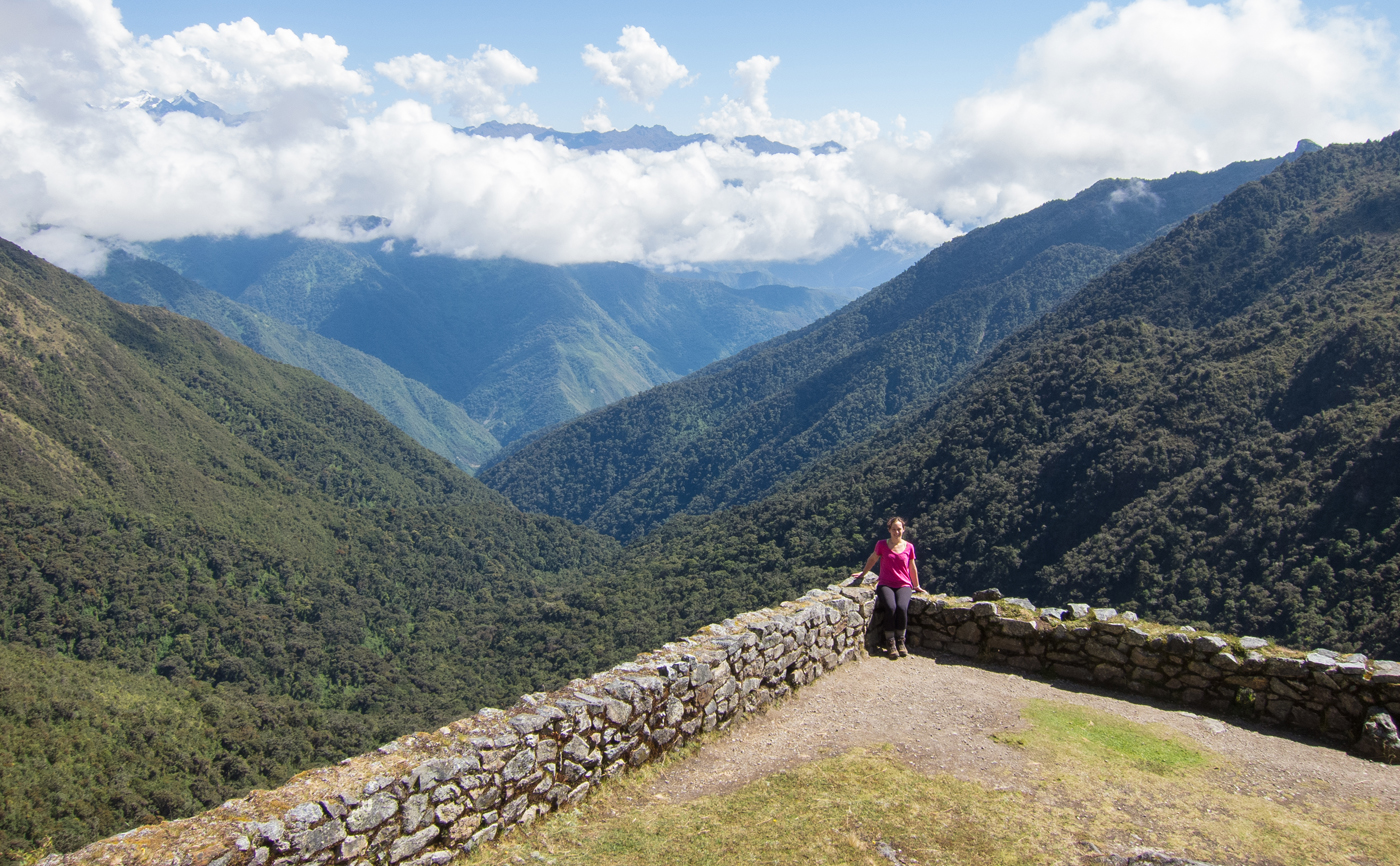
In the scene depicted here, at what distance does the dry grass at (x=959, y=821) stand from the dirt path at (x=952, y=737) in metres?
0.37

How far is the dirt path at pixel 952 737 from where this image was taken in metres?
11.0

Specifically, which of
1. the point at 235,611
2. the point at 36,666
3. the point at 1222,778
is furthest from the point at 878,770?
the point at 235,611

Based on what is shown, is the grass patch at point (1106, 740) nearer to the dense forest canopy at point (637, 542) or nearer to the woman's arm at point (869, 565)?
the woman's arm at point (869, 565)

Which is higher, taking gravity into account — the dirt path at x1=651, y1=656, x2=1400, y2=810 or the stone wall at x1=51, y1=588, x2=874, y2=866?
the stone wall at x1=51, y1=588, x2=874, y2=866

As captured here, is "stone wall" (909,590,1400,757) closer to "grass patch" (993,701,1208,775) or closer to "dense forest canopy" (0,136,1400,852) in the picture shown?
"grass patch" (993,701,1208,775)

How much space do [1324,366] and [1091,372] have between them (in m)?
27.4

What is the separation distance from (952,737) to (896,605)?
152 inches

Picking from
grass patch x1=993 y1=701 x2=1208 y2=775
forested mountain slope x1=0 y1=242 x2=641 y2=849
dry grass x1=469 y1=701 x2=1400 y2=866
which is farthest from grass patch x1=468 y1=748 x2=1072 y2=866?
forested mountain slope x1=0 y1=242 x2=641 y2=849

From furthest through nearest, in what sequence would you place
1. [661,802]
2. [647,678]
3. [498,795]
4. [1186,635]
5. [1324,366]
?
[1324,366], [1186,635], [647,678], [661,802], [498,795]

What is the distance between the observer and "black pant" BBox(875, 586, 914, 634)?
15820mm

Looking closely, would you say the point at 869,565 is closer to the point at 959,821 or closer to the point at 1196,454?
the point at 959,821

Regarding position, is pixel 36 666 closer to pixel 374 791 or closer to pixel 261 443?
pixel 374 791

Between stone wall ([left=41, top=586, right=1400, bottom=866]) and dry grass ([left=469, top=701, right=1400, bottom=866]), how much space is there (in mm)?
676

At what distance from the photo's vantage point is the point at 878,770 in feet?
36.1
